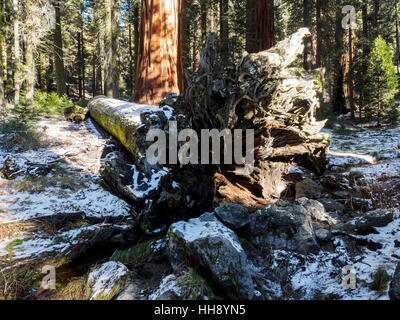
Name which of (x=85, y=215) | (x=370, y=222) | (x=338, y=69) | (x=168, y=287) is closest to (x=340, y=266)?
(x=370, y=222)

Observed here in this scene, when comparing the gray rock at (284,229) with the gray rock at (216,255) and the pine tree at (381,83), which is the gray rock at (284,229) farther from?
the pine tree at (381,83)

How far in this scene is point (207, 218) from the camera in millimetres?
2934

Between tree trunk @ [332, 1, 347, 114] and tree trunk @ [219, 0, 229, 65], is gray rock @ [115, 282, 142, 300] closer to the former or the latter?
tree trunk @ [219, 0, 229, 65]

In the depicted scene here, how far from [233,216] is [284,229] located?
61cm

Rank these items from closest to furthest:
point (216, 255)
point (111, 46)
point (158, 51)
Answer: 1. point (216, 255)
2. point (158, 51)
3. point (111, 46)

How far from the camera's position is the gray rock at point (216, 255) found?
208 cm

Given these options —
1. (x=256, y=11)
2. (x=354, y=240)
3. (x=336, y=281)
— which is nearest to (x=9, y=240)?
(x=336, y=281)

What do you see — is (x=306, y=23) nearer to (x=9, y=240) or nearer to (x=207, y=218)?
(x=207, y=218)

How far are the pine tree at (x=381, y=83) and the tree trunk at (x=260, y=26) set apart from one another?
7567 mm

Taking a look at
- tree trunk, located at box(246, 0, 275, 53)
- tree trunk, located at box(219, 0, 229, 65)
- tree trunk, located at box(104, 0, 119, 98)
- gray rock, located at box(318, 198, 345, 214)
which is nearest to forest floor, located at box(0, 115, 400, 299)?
gray rock, located at box(318, 198, 345, 214)

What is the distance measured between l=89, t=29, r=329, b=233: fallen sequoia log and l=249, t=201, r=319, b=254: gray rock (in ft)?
2.77

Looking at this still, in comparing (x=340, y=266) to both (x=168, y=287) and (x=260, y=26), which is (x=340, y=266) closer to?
(x=168, y=287)

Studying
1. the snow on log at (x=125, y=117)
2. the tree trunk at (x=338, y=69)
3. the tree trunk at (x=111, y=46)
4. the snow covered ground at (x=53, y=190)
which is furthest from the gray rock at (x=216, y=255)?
the tree trunk at (x=338, y=69)

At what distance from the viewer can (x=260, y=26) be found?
24.0 feet
